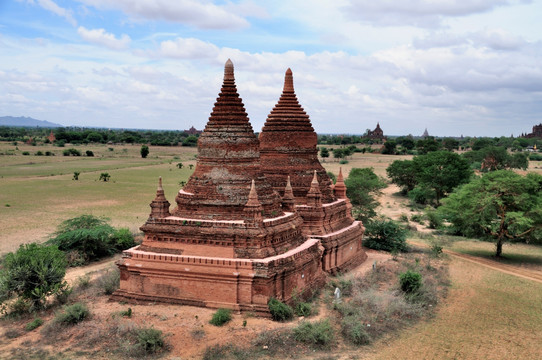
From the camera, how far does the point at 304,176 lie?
20.4 m

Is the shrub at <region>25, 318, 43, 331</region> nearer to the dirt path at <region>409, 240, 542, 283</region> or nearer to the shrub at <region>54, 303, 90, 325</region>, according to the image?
the shrub at <region>54, 303, 90, 325</region>

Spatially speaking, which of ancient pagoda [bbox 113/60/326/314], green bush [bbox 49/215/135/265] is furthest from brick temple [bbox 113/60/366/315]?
green bush [bbox 49/215/135/265]

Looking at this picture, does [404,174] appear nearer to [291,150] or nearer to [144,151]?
[291,150]

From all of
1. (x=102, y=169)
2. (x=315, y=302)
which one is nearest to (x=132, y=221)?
(x=315, y=302)

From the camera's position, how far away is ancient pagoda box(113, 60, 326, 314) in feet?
→ 47.3

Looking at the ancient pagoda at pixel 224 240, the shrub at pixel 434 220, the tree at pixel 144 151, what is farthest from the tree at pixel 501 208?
the tree at pixel 144 151

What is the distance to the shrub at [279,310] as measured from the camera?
13883 mm

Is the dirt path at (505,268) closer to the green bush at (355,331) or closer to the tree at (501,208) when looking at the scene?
the tree at (501,208)

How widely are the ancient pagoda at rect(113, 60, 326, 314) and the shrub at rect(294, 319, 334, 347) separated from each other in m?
1.64

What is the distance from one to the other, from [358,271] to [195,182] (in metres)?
8.42

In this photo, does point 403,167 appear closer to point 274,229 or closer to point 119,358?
point 274,229

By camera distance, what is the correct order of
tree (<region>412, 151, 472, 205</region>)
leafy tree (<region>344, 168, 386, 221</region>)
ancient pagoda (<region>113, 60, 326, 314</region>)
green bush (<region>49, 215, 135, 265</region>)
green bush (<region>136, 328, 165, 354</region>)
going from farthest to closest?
tree (<region>412, 151, 472, 205</region>) < leafy tree (<region>344, 168, 386, 221</region>) < green bush (<region>49, 215, 135, 265</region>) < ancient pagoda (<region>113, 60, 326, 314</region>) < green bush (<region>136, 328, 165, 354</region>)

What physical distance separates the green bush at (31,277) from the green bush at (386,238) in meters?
15.9

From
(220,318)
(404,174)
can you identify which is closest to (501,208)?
(220,318)
